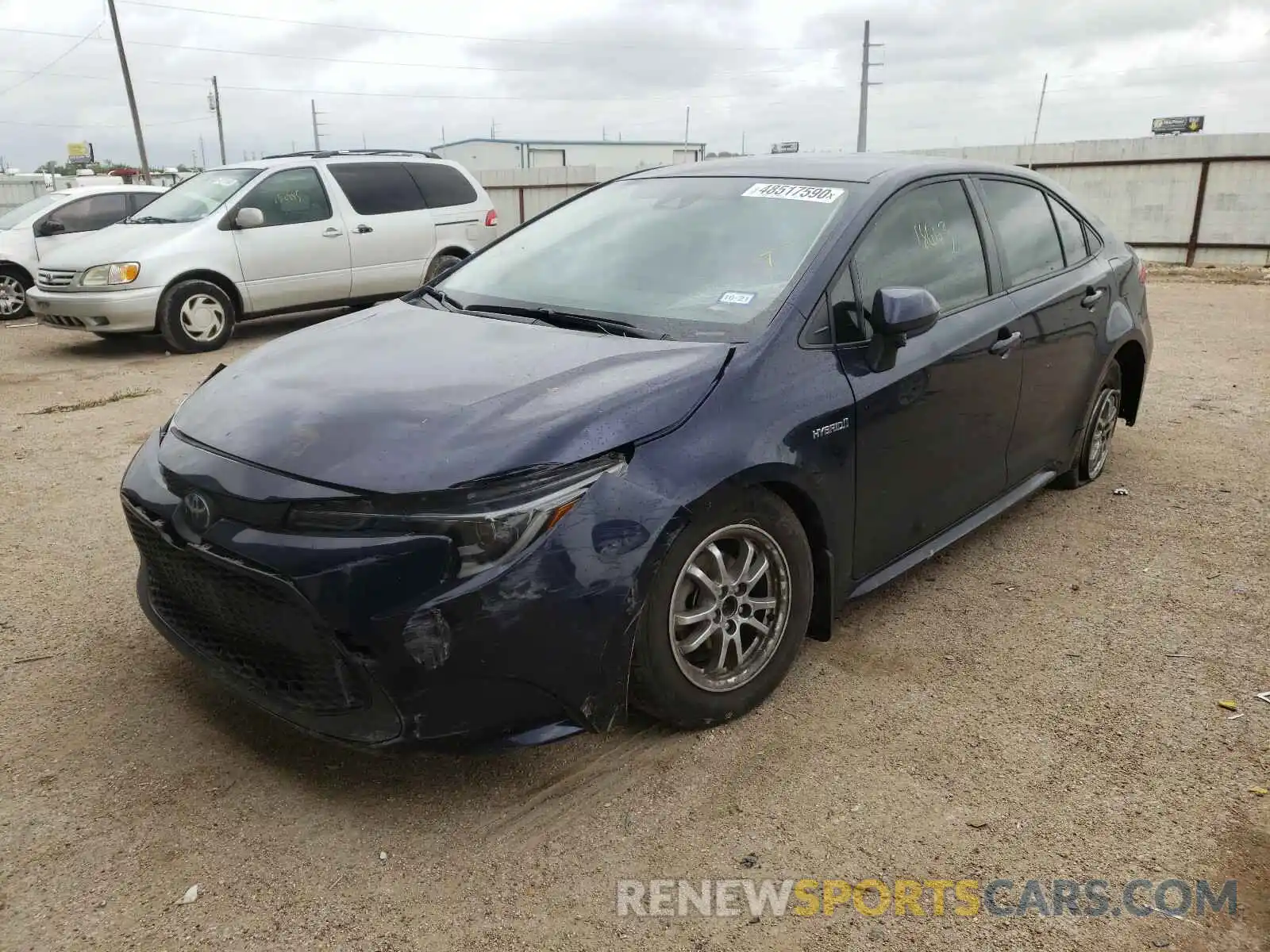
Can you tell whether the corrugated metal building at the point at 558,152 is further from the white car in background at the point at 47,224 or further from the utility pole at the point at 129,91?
the white car in background at the point at 47,224

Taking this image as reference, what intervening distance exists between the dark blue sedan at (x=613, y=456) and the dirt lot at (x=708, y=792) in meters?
0.28

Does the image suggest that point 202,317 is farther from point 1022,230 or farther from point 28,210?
point 1022,230

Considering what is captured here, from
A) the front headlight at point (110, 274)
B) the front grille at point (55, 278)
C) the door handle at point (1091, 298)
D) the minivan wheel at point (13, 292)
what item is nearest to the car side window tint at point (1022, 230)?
the door handle at point (1091, 298)

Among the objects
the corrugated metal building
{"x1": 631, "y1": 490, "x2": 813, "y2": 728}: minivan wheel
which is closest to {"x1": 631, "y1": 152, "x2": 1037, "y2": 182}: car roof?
{"x1": 631, "y1": 490, "x2": 813, "y2": 728}: minivan wheel

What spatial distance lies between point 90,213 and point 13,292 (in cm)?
132

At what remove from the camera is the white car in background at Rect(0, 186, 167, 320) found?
11.3 m

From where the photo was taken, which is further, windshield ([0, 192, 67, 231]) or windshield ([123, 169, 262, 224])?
windshield ([0, 192, 67, 231])

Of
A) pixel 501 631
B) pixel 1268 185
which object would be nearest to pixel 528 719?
pixel 501 631

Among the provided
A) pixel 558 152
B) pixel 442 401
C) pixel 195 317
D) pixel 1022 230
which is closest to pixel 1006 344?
pixel 1022 230

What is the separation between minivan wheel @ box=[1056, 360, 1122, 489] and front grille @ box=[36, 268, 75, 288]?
8.24 metres

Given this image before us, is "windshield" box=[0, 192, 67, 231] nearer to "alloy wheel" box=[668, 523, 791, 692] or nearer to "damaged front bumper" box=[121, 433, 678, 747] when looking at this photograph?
"damaged front bumper" box=[121, 433, 678, 747]

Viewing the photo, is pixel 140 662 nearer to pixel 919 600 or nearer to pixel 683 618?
pixel 683 618

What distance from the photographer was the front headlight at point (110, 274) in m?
8.39

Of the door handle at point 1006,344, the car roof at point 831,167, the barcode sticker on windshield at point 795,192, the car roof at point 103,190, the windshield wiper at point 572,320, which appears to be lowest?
the door handle at point 1006,344
